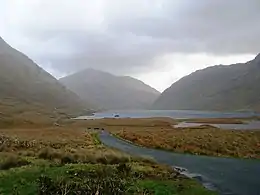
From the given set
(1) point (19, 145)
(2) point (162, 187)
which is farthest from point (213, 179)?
(1) point (19, 145)

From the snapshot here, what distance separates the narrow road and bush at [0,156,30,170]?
16.0 meters

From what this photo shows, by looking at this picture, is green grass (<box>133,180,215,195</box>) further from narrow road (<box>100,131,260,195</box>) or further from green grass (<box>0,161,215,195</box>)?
narrow road (<box>100,131,260,195</box>)

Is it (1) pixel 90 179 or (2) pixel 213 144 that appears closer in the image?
(1) pixel 90 179

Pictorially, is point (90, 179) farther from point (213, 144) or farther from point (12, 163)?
point (213, 144)

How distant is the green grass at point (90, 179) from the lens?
25.5m

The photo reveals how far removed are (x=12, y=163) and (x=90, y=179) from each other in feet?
44.6

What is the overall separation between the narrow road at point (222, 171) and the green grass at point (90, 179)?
114 inches

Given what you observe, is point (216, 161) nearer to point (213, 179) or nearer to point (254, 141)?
point (213, 179)

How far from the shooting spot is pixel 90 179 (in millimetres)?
23484

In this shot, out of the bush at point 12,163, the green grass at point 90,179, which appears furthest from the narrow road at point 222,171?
the bush at point 12,163

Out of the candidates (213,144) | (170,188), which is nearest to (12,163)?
(170,188)

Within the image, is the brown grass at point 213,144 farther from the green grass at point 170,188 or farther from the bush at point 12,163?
the bush at point 12,163

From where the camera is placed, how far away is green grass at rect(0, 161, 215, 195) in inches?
1004

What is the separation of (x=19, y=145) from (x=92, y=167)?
830 inches
